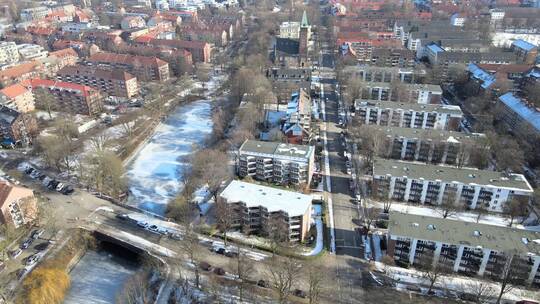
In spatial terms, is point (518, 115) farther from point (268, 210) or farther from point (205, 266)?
point (205, 266)

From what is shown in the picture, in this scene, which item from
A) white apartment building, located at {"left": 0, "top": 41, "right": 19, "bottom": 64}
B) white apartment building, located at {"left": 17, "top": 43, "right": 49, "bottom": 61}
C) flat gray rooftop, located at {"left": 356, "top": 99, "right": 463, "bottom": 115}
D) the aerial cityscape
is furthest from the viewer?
white apartment building, located at {"left": 17, "top": 43, "right": 49, "bottom": 61}

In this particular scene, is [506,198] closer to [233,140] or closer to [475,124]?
[475,124]

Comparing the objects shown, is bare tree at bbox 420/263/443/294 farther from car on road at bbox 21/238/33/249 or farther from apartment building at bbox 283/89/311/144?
car on road at bbox 21/238/33/249

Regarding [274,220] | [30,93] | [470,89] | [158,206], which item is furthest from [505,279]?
[30,93]

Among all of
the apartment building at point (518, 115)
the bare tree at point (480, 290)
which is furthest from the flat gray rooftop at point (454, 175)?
the apartment building at point (518, 115)

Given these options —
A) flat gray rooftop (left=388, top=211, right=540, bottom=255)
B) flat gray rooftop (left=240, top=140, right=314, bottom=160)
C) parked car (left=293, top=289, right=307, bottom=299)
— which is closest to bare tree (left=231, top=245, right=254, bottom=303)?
parked car (left=293, top=289, right=307, bottom=299)

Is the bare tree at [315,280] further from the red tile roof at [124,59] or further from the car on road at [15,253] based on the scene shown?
the red tile roof at [124,59]

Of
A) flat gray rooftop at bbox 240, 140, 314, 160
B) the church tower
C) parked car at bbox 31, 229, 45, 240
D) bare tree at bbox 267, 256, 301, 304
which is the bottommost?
parked car at bbox 31, 229, 45, 240
